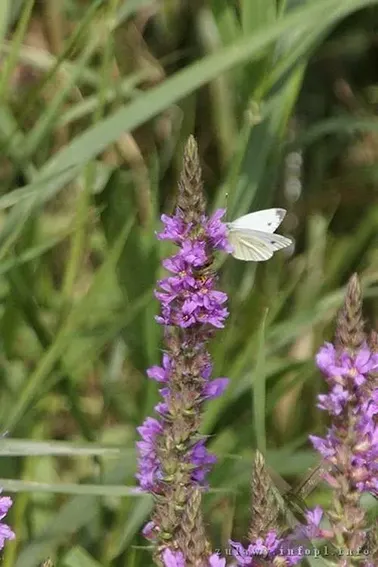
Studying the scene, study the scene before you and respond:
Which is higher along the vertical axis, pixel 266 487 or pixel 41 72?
pixel 41 72

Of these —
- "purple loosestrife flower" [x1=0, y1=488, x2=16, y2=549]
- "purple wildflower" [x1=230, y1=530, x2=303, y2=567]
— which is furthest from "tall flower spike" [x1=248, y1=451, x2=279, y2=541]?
"purple loosestrife flower" [x1=0, y1=488, x2=16, y2=549]

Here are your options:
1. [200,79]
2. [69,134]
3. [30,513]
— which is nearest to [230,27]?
[200,79]

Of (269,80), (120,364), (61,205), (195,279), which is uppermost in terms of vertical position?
(61,205)

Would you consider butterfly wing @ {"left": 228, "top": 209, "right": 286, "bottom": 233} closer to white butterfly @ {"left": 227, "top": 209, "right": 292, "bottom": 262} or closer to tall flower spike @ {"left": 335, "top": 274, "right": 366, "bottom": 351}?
white butterfly @ {"left": 227, "top": 209, "right": 292, "bottom": 262}

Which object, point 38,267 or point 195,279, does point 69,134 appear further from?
point 195,279

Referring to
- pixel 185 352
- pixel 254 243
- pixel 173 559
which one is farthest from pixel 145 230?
pixel 173 559

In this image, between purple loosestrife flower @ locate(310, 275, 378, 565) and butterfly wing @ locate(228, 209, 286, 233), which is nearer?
purple loosestrife flower @ locate(310, 275, 378, 565)

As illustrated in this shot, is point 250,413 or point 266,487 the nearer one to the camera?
point 266,487
